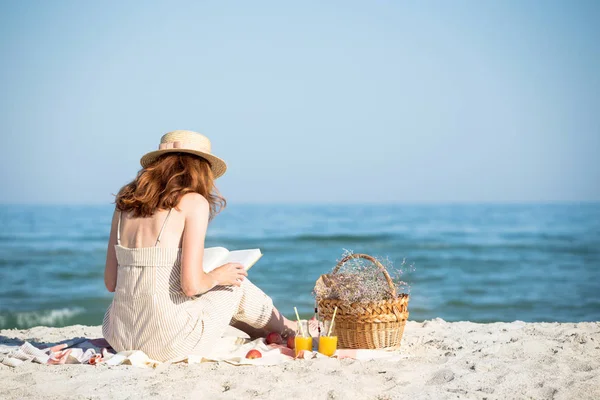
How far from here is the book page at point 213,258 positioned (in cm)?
459

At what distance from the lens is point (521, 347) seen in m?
4.93

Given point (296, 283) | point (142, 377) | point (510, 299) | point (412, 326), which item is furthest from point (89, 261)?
point (142, 377)

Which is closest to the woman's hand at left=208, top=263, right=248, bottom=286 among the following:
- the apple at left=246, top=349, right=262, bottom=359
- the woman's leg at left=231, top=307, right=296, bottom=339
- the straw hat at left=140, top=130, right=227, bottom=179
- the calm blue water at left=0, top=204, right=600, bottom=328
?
the apple at left=246, top=349, right=262, bottom=359

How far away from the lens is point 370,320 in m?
4.78

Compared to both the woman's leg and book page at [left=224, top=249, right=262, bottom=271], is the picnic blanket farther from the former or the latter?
book page at [left=224, top=249, right=262, bottom=271]

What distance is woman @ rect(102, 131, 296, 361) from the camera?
4.25 m

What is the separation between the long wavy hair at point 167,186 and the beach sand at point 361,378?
94 cm

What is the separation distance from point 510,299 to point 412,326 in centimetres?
613

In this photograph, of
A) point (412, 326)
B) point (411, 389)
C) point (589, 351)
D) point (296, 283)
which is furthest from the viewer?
point (296, 283)

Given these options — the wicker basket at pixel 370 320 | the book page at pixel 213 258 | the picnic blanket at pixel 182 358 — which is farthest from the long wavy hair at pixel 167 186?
the wicker basket at pixel 370 320

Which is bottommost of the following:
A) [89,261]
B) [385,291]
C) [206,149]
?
[89,261]

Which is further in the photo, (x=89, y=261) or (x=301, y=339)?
(x=89, y=261)

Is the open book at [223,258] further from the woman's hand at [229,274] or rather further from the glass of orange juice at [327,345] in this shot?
the glass of orange juice at [327,345]

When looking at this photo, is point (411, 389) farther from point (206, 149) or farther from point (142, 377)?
point (206, 149)
